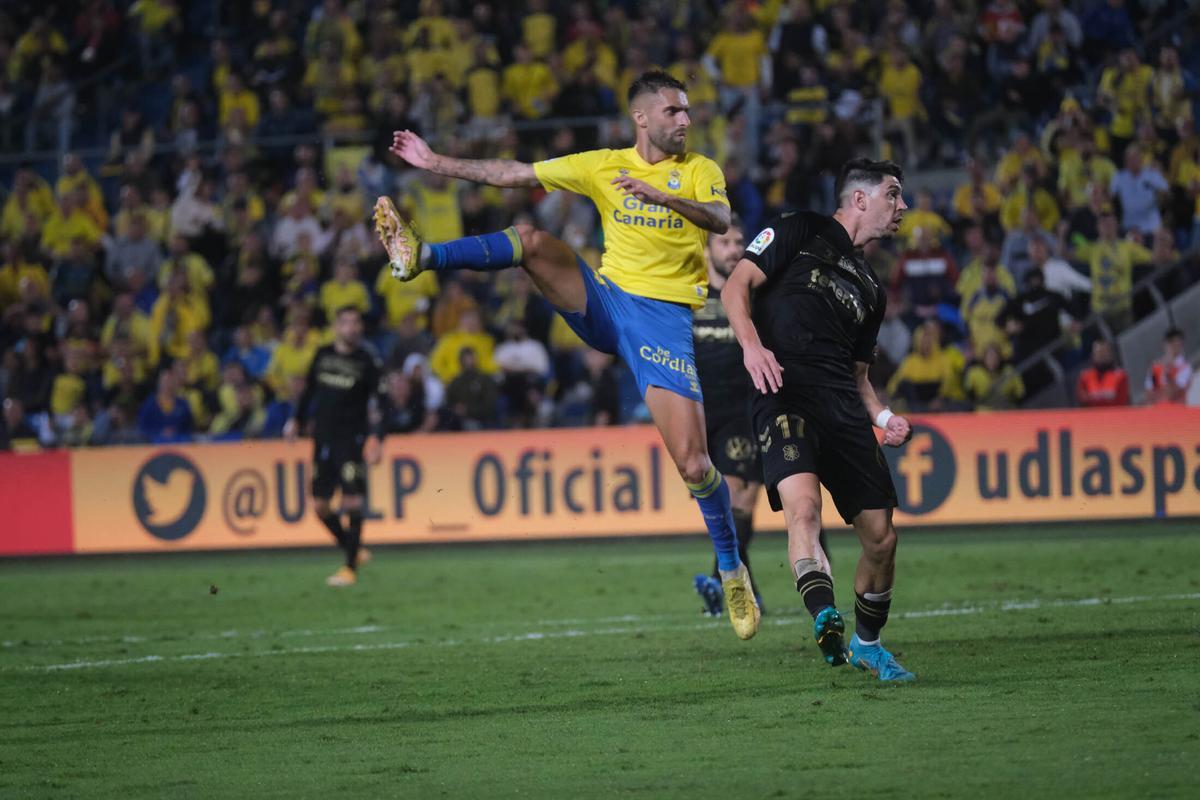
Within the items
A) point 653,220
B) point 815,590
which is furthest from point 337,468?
point 815,590

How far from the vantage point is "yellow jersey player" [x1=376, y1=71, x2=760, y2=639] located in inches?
355

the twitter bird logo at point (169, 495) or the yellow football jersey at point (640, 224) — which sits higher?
the yellow football jersey at point (640, 224)

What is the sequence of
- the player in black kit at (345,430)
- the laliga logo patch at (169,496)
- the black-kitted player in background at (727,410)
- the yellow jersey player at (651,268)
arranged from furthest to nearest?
the laliga logo patch at (169,496) < the player in black kit at (345,430) < the black-kitted player in background at (727,410) < the yellow jersey player at (651,268)

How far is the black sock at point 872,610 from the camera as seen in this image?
8.11m

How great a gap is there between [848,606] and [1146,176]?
9772mm

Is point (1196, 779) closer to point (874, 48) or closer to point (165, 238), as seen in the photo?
point (874, 48)

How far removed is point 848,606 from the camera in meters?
11.8

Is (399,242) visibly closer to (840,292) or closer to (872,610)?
(840,292)

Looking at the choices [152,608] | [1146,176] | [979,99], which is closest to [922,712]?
[152,608]

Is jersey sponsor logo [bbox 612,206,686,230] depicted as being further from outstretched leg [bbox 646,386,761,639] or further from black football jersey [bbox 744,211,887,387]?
black football jersey [bbox 744,211,887,387]

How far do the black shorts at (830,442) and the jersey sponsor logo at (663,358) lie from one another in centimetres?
139

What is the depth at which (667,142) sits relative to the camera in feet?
30.2

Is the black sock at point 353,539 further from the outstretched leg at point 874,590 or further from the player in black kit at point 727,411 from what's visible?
the outstretched leg at point 874,590

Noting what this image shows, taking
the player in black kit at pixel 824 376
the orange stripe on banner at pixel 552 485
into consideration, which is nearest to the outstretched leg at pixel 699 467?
the player in black kit at pixel 824 376
